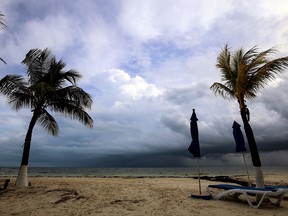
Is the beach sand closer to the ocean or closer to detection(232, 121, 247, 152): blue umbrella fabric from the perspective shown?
detection(232, 121, 247, 152): blue umbrella fabric

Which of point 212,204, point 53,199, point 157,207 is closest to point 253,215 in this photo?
point 212,204

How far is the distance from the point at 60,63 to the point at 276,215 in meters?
12.2

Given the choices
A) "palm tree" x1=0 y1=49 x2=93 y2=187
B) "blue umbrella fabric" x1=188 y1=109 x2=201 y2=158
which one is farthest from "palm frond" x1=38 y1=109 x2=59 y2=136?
"blue umbrella fabric" x1=188 y1=109 x2=201 y2=158

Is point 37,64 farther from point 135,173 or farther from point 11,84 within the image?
point 135,173

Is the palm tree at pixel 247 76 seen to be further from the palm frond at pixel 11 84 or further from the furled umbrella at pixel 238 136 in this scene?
the palm frond at pixel 11 84

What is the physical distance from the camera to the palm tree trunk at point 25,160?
1271 cm

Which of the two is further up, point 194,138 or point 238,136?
point 238,136

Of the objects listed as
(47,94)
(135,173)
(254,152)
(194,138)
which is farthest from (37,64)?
(135,173)

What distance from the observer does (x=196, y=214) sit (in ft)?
24.2

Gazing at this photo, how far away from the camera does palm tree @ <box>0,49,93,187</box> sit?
13.5m

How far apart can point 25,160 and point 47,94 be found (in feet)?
11.4

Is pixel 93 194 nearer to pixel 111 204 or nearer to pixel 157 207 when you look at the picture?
pixel 111 204

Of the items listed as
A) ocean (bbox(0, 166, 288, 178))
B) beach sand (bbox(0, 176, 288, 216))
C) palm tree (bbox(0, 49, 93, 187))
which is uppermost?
palm tree (bbox(0, 49, 93, 187))

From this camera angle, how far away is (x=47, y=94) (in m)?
14.0
